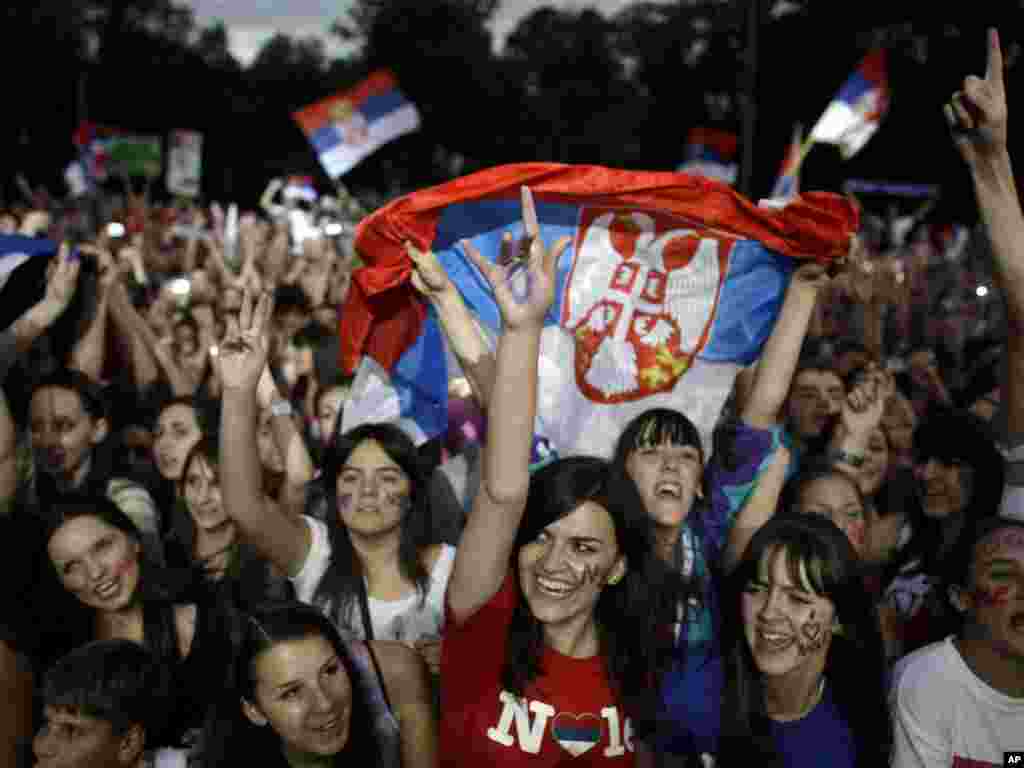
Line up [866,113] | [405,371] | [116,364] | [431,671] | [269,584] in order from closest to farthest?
1. [431,671]
2. [269,584]
3. [405,371]
4. [116,364]
5. [866,113]

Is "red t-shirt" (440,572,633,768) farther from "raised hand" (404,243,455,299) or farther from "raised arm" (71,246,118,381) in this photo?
"raised arm" (71,246,118,381)

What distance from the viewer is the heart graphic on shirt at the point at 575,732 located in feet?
8.27

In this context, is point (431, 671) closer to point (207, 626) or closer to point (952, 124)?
point (207, 626)

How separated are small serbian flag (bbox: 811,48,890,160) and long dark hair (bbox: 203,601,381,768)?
10.3m

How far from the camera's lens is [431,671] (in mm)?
3215

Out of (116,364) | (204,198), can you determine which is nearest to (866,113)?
(116,364)

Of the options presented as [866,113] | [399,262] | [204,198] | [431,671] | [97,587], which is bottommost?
[431,671]

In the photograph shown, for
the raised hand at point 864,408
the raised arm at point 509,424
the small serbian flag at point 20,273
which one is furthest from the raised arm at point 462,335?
the small serbian flag at point 20,273

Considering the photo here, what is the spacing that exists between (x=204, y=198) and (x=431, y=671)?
45.2 m

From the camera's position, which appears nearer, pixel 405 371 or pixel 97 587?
pixel 97 587

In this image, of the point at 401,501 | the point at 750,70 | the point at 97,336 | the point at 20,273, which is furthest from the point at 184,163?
the point at 401,501

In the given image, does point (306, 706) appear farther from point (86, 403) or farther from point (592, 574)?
point (86, 403)

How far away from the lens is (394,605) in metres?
3.38

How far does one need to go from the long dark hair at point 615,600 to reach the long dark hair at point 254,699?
1.30 ft
